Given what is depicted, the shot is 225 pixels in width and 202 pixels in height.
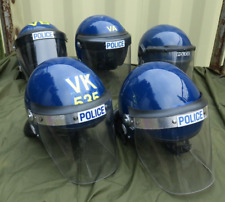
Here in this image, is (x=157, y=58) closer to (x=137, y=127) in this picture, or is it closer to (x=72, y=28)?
(x=137, y=127)

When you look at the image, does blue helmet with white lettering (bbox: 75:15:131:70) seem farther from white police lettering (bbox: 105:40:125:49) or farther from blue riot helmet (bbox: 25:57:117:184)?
blue riot helmet (bbox: 25:57:117:184)

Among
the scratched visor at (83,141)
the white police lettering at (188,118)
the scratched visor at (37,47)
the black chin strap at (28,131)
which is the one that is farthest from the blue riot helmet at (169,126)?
the scratched visor at (37,47)

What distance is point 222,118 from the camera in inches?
84.3

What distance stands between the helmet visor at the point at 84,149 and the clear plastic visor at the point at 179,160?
0.19m

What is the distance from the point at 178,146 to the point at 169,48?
1.05 meters

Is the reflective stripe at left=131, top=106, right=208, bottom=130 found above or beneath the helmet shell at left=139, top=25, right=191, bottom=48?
beneath

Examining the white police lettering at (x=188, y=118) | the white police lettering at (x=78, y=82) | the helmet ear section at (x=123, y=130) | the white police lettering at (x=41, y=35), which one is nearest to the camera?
the white police lettering at (x=188, y=118)

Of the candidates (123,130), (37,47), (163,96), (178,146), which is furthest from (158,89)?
(37,47)

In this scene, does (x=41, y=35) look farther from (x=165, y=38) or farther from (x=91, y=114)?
(x=91, y=114)

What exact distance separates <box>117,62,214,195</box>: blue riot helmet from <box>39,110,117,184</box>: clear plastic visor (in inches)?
6.4

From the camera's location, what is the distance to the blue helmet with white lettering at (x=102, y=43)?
2314mm

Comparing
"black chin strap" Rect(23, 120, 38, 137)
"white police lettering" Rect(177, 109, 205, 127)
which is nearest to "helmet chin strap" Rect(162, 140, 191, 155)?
"white police lettering" Rect(177, 109, 205, 127)

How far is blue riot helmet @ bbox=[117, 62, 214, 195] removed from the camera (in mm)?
1305

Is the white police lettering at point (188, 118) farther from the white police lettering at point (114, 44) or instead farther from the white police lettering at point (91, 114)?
the white police lettering at point (114, 44)
